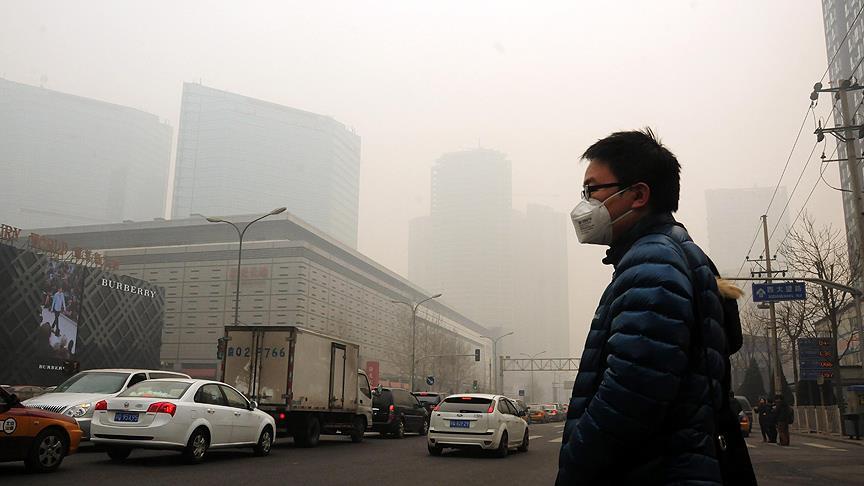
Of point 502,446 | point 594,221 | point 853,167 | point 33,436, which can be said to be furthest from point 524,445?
point 594,221

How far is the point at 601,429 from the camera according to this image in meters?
2.27

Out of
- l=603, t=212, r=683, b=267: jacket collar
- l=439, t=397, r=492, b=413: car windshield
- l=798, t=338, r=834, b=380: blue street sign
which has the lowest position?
l=439, t=397, r=492, b=413: car windshield

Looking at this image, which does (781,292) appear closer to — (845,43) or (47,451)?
(47,451)

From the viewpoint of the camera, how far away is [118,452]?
492 inches

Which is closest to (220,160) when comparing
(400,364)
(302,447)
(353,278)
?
(353,278)

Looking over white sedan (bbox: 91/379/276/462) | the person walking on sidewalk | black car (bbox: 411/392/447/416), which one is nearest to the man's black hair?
white sedan (bbox: 91/379/276/462)

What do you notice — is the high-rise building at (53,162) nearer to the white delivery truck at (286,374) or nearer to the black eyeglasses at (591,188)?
the white delivery truck at (286,374)

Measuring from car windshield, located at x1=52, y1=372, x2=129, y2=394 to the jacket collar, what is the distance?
14866 mm

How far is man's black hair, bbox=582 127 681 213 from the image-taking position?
9.14ft

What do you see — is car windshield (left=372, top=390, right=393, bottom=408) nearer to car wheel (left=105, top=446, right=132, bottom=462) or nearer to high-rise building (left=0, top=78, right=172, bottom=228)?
car wheel (left=105, top=446, right=132, bottom=462)

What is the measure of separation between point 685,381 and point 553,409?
191 ft

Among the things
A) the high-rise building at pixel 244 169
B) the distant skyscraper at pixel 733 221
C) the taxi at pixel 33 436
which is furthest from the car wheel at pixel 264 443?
the high-rise building at pixel 244 169

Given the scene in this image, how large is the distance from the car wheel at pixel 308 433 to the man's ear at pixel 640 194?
1654 centimetres

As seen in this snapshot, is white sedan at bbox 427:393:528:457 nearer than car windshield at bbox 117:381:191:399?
No
